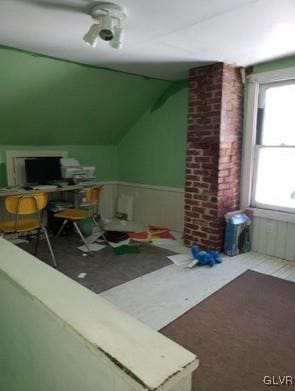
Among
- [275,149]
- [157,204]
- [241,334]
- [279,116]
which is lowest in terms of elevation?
[241,334]

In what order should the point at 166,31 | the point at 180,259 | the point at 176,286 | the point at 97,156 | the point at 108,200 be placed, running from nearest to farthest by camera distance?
the point at 166,31, the point at 176,286, the point at 180,259, the point at 97,156, the point at 108,200

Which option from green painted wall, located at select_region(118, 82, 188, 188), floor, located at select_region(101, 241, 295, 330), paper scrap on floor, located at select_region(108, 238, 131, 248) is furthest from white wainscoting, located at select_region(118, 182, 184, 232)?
floor, located at select_region(101, 241, 295, 330)

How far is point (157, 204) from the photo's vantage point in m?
4.46

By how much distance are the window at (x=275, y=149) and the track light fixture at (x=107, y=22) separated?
1946mm

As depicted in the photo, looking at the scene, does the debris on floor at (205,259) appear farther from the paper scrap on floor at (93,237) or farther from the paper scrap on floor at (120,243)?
the paper scrap on floor at (93,237)

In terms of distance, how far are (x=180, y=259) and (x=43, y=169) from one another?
212 cm

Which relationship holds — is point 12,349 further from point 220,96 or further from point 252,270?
point 220,96

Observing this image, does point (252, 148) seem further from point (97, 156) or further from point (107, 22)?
point (97, 156)

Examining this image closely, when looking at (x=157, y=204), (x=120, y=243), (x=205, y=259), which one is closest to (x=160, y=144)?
(x=157, y=204)

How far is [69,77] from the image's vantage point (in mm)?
3273

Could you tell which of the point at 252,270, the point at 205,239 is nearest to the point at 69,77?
the point at 205,239

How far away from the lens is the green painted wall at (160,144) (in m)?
4.05

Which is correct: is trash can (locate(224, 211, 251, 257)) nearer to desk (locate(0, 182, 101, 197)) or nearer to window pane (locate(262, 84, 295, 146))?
window pane (locate(262, 84, 295, 146))

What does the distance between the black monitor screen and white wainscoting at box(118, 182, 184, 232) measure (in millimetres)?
1278
